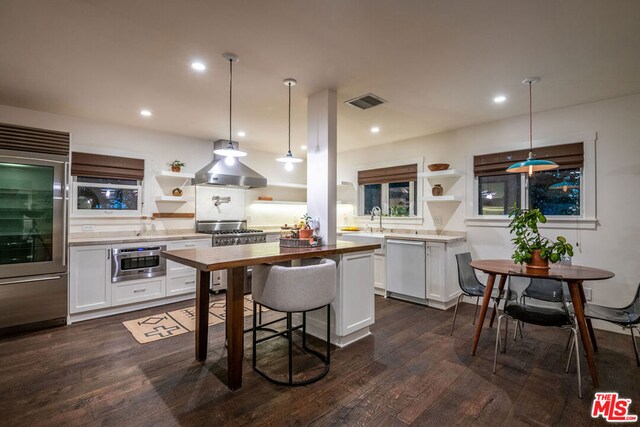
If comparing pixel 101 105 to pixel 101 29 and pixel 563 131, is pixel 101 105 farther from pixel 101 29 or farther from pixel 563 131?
pixel 563 131

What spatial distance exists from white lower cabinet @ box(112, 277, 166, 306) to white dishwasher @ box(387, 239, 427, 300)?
125 inches

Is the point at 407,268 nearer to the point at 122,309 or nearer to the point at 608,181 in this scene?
the point at 608,181

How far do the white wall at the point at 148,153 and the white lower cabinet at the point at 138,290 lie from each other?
91cm

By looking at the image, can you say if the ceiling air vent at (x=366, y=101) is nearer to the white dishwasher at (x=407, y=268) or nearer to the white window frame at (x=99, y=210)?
the white dishwasher at (x=407, y=268)

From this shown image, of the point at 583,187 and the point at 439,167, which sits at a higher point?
the point at 439,167

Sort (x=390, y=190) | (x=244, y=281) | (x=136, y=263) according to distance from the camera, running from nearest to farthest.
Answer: (x=244, y=281)
(x=136, y=263)
(x=390, y=190)

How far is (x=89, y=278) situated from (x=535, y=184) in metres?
5.56

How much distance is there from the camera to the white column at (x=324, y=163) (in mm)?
3135

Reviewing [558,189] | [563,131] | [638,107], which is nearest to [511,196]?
[558,189]

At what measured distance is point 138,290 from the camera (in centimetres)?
397

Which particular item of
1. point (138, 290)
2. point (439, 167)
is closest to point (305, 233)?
point (138, 290)

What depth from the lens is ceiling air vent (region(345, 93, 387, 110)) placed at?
10.9ft

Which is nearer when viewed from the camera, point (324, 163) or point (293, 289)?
point (293, 289)

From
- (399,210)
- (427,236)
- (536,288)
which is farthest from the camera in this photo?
(399,210)
